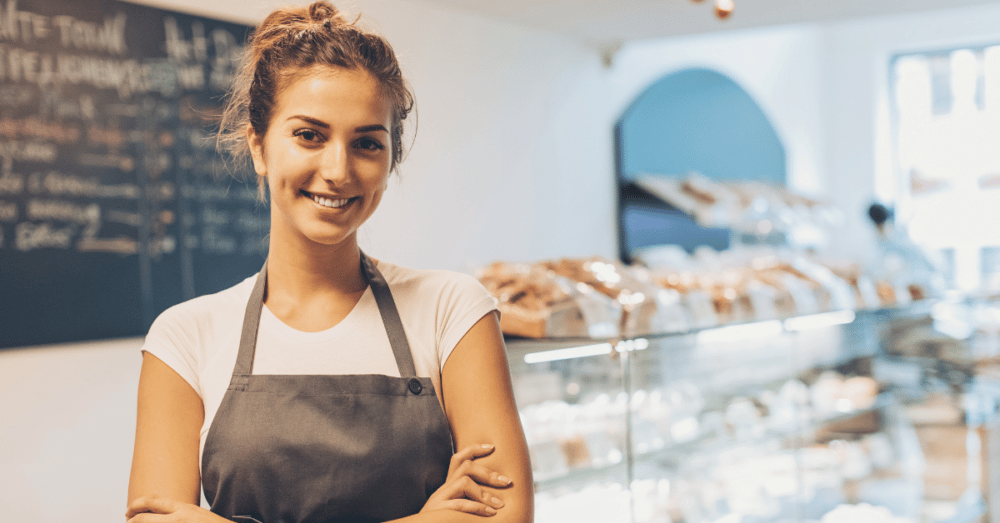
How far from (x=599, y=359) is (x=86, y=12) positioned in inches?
69.1

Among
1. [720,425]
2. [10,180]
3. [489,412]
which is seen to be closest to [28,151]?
[10,180]

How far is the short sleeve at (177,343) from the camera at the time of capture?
3.99 feet

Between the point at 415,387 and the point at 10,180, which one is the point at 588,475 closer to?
the point at 415,387

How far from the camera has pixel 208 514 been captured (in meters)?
1.12

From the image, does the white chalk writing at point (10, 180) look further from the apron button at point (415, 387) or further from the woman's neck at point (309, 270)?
the apron button at point (415, 387)

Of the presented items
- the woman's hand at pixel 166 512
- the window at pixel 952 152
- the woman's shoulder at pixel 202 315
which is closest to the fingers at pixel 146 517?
the woman's hand at pixel 166 512

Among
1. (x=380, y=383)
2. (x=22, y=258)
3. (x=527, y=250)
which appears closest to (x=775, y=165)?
(x=527, y=250)

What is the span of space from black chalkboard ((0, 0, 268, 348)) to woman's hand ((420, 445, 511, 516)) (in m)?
1.44

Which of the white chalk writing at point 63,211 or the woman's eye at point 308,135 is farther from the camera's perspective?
the white chalk writing at point 63,211

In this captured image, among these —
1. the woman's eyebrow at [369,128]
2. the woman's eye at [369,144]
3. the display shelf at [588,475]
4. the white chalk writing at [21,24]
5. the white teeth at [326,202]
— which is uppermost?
the white chalk writing at [21,24]

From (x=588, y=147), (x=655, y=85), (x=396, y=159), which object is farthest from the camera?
(x=655, y=85)

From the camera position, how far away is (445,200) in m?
3.48

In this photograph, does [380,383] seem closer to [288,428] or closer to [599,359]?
[288,428]

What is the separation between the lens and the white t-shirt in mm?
1224
